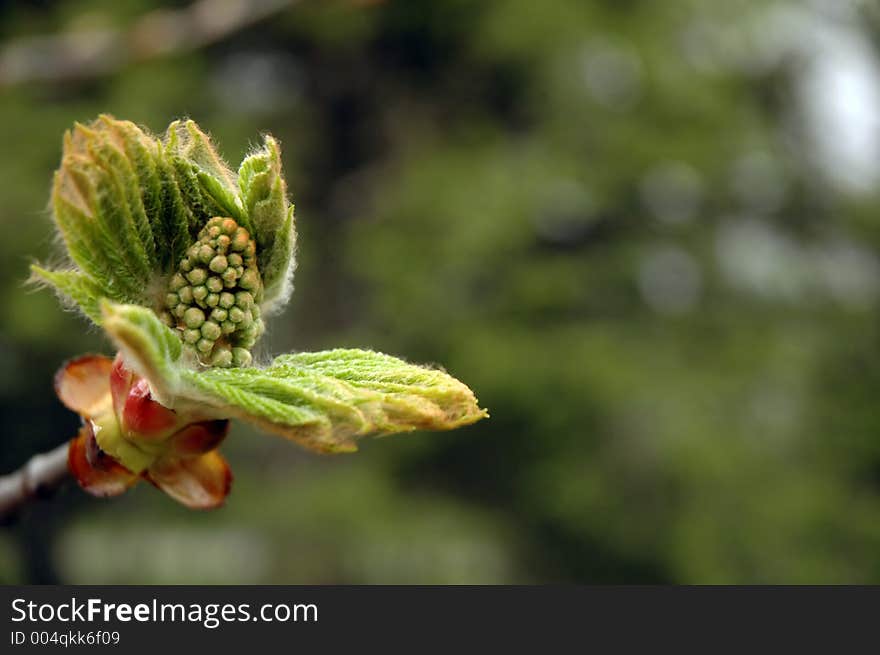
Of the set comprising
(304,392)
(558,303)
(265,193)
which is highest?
(558,303)

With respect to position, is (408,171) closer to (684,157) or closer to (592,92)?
(592,92)

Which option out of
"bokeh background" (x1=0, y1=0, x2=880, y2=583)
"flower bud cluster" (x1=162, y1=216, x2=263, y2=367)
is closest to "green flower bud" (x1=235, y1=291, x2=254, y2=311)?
"flower bud cluster" (x1=162, y1=216, x2=263, y2=367)

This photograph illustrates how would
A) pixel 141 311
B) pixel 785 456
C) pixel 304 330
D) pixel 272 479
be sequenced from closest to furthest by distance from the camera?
pixel 141 311 < pixel 785 456 < pixel 272 479 < pixel 304 330

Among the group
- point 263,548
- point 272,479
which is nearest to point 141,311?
point 263,548

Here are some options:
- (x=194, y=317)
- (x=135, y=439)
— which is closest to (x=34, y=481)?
(x=135, y=439)

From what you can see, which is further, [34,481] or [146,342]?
[34,481]

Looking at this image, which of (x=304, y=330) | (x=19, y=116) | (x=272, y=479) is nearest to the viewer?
(x=19, y=116)

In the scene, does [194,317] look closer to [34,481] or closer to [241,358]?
[241,358]

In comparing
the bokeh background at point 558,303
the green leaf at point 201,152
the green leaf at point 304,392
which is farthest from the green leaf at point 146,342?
the bokeh background at point 558,303
